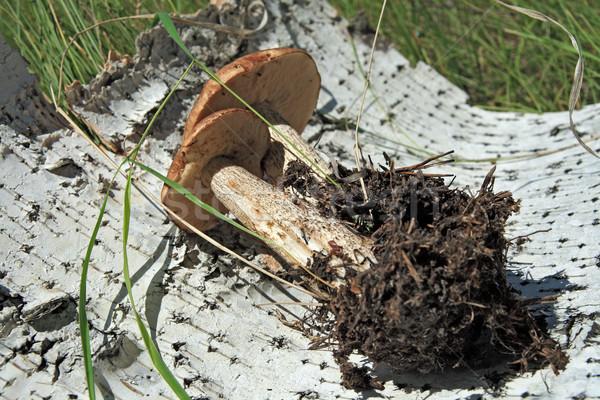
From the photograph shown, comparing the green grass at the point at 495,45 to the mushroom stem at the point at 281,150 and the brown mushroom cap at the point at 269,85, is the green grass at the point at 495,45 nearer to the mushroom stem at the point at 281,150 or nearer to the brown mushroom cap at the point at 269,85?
A: the brown mushroom cap at the point at 269,85

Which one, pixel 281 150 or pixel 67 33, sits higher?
pixel 67 33

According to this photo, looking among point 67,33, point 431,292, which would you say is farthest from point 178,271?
point 67,33

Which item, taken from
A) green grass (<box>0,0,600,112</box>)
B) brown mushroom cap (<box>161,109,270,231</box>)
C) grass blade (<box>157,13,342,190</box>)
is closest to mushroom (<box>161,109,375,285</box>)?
brown mushroom cap (<box>161,109,270,231</box>)

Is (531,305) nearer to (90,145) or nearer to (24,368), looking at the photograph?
(24,368)

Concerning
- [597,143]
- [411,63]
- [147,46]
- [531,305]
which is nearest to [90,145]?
[147,46]

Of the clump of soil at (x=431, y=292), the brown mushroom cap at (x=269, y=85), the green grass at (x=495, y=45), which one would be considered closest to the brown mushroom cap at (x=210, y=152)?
the brown mushroom cap at (x=269, y=85)

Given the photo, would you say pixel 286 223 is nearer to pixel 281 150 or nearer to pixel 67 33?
pixel 281 150
